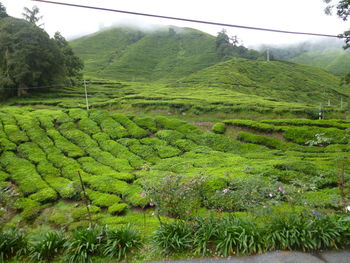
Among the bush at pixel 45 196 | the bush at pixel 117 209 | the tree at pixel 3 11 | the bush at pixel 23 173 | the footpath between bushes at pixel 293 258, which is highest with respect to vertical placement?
the tree at pixel 3 11

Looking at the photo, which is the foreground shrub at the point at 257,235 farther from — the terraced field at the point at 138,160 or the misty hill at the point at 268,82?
the misty hill at the point at 268,82

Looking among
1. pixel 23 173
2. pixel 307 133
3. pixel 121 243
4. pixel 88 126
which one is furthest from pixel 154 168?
pixel 307 133

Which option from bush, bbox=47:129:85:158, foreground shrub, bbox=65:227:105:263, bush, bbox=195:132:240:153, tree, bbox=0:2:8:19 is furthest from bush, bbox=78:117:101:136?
tree, bbox=0:2:8:19

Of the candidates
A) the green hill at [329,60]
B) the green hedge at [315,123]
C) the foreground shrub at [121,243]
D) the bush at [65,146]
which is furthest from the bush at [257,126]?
the green hill at [329,60]

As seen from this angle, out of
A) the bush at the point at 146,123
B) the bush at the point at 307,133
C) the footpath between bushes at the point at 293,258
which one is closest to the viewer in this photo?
the footpath between bushes at the point at 293,258

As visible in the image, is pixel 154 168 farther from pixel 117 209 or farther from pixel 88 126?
pixel 88 126

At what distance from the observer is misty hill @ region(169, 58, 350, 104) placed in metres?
65.1

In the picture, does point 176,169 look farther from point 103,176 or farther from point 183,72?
point 183,72

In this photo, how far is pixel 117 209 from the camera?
13336 mm

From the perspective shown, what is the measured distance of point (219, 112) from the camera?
3306 cm

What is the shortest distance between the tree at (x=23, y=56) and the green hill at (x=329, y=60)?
5422 inches

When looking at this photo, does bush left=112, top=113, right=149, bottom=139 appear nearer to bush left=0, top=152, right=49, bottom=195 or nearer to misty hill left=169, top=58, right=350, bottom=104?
bush left=0, top=152, right=49, bottom=195

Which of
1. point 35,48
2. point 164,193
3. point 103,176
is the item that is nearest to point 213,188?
point 164,193

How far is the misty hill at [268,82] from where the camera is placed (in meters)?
65.1
